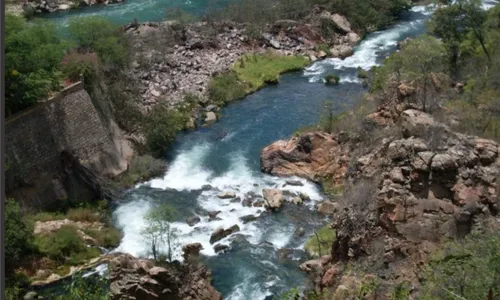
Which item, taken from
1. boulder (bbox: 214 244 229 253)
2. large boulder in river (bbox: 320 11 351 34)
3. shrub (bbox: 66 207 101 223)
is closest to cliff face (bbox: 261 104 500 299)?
boulder (bbox: 214 244 229 253)

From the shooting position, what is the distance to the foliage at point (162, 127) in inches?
1297

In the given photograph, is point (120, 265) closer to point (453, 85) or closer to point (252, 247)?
point (252, 247)

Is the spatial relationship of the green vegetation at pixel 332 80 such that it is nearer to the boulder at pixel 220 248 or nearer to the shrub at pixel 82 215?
the boulder at pixel 220 248

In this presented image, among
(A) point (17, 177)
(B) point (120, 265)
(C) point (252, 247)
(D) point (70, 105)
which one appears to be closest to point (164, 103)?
(D) point (70, 105)

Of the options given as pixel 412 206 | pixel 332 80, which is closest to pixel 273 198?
pixel 412 206

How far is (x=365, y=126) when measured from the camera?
30047mm

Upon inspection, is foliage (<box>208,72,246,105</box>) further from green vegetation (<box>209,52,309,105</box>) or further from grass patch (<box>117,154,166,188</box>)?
grass patch (<box>117,154,166,188</box>)

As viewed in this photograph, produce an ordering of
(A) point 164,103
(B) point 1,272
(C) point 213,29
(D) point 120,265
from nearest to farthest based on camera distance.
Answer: (B) point 1,272 → (D) point 120,265 → (A) point 164,103 → (C) point 213,29

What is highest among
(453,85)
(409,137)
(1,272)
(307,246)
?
(1,272)

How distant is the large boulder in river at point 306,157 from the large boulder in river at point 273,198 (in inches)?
101

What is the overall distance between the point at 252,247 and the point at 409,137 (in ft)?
25.9

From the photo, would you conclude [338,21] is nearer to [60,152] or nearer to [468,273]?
[60,152]

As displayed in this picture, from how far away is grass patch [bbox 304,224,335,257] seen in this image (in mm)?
23750

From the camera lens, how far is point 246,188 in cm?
2984
